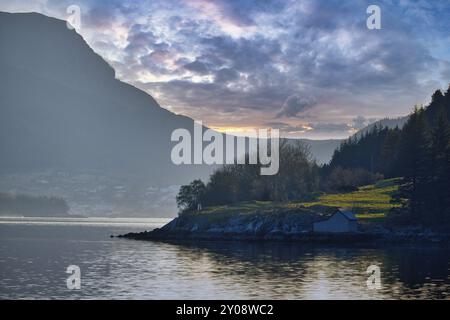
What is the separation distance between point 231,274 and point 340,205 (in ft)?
313

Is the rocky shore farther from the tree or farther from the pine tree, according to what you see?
the tree

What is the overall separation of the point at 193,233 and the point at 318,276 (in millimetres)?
95740

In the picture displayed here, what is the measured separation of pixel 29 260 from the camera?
10488 cm

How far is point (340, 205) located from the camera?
16950 centimetres

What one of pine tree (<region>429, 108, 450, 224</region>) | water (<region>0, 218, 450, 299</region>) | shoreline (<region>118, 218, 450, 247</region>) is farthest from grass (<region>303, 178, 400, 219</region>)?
water (<region>0, 218, 450, 299</region>)

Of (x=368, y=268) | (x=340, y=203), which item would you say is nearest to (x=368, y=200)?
(x=340, y=203)

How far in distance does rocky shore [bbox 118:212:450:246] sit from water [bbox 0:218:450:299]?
18484mm

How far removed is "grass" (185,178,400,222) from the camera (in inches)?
6354

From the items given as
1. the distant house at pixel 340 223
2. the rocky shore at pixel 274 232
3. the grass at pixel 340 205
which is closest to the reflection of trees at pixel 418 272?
the rocky shore at pixel 274 232

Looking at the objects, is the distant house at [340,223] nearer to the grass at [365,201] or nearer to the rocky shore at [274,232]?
the rocky shore at [274,232]

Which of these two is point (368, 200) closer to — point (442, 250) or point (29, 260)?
point (442, 250)

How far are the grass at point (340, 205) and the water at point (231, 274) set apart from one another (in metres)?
39.0

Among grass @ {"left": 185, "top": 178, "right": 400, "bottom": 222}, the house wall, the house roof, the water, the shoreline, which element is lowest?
the water
